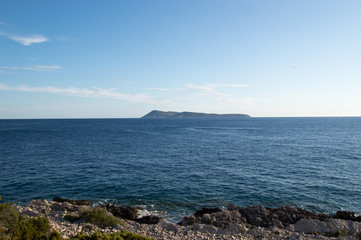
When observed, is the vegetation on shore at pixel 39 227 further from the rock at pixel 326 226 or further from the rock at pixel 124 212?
the rock at pixel 326 226

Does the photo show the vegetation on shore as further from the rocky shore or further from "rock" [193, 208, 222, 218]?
"rock" [193, 208, 222, 218]

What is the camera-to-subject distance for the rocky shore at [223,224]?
2116 centimetres

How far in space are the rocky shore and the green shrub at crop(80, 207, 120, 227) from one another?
1.17 feet

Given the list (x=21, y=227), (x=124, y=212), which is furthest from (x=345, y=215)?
(x=21, y=227)

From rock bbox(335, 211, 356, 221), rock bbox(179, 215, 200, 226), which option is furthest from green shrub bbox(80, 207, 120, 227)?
rock bbox(335, 211, 356, 221)

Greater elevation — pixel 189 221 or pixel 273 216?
pixel 273 216

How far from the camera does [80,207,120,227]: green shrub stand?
22281 mm

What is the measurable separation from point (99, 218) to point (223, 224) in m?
12.5

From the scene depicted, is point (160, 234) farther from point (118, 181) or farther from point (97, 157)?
point (97, 157)

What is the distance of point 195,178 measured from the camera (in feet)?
140

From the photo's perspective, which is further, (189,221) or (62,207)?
(62,207)

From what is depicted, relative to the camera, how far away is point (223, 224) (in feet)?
78.3

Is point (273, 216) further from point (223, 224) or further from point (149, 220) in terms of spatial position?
point (149, 220)

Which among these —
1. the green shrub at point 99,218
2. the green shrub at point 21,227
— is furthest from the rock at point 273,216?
the green shrub at point 21,227
